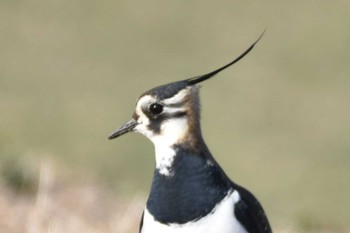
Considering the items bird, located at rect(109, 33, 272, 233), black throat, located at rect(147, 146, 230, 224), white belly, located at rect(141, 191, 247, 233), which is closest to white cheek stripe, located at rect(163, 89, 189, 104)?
bird, located at rect(109, 33, 272, 233)

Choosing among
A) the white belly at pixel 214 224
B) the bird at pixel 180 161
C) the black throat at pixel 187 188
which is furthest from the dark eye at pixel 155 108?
the white belly at pixel 214 224

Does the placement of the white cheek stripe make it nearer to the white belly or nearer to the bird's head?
the bird's head

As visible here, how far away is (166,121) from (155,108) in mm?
69

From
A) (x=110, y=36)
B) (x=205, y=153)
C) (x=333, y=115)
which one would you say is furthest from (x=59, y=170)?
(x=110, y=36)

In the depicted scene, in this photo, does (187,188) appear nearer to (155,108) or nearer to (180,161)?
(180,161)

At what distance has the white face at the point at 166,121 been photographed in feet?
19.3

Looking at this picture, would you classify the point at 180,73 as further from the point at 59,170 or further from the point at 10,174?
the point at 10,174

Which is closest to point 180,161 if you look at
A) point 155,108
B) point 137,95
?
point 155,108

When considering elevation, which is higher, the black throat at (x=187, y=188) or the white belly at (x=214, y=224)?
the black throat at (x=187, y=188)

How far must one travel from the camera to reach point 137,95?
1264 cm

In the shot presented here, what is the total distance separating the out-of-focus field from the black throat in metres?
1.91

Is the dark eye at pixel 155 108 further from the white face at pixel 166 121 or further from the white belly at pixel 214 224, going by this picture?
the white belly at pixel 214 224

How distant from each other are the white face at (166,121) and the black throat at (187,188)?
6cm

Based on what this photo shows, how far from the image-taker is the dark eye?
5871 millimetres
